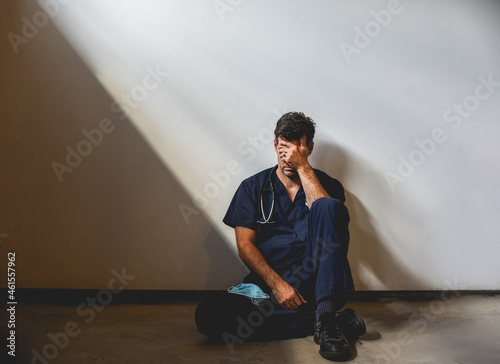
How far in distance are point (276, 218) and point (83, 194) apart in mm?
Answer: 1185

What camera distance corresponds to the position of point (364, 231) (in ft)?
7.31

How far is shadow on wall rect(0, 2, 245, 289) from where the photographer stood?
2213mm

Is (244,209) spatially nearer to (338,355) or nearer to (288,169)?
(288,169)

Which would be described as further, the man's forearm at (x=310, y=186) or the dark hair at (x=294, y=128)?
the dark hair at (x=294, y=128)

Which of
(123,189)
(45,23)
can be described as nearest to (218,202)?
(123,189)
